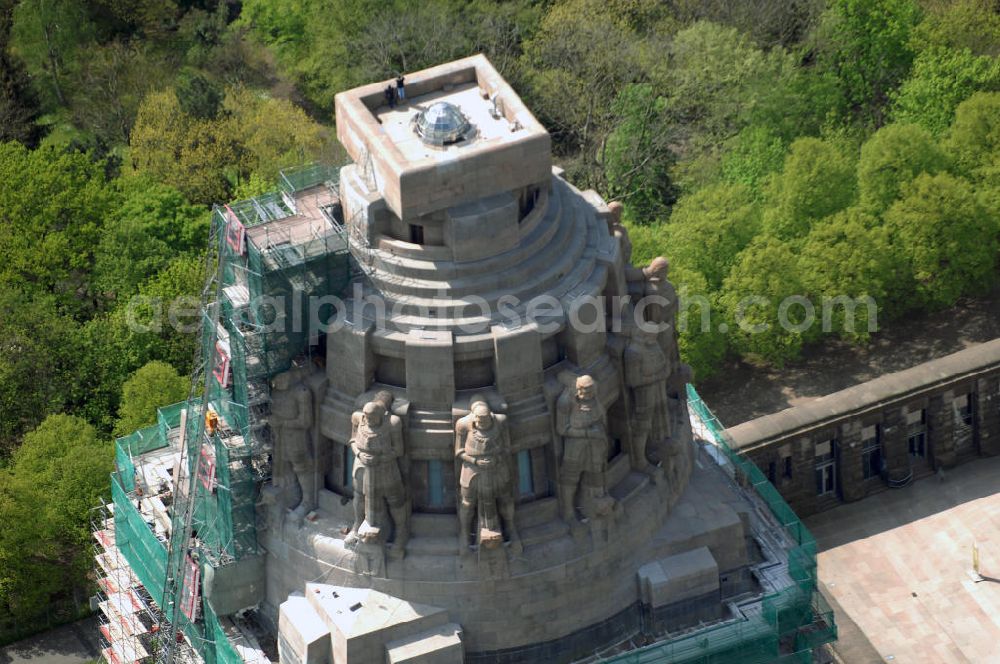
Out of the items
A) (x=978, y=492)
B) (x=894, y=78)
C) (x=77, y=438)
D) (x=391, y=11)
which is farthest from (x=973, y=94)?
(x=77, y=438)

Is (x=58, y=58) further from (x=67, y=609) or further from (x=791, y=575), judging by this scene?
(x=791, y=575)

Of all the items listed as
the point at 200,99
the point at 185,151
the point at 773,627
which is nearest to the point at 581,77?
the point at 200,99

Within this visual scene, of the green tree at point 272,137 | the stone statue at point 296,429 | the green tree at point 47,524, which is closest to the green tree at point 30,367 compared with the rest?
the green tree at point 47,524

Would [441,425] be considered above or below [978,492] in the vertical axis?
above

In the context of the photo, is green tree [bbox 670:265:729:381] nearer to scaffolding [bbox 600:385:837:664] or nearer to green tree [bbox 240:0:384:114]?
scaffolding [bbox 600:385:837:664]

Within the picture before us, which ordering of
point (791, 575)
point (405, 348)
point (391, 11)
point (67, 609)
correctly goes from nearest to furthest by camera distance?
point (405, 348) < point (791, 575) < point (67, 609) < point (391, 11)

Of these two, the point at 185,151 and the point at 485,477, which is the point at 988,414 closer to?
the point at 485,477

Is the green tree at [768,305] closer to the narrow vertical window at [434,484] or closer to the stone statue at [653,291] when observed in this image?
the stone statue at [653,291]
